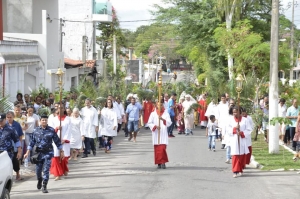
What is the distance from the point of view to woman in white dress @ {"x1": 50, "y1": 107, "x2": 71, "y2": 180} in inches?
640

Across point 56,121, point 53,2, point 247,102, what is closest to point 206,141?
point 247,102

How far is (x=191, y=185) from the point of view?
15.1 m

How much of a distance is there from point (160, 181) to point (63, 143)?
3.05 meters

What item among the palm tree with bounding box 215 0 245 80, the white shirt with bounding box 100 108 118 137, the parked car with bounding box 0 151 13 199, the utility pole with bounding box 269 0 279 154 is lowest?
the parked car with bounding box 0 151 13 199

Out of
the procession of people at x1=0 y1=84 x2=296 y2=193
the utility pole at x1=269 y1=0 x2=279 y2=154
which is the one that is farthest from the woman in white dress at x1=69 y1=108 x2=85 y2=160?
the utility pole at x1=269 y1=0 x2=279 y2=154

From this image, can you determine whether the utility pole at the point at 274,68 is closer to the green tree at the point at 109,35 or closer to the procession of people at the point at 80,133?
the procession of people at the point at 80,133

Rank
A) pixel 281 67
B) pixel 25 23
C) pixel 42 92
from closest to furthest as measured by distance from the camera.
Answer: pixel 42 92, pixel 281 67, pixel 25 23

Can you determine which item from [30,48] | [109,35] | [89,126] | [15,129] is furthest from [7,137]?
[109,35]

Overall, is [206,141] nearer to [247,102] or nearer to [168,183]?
[247,102]

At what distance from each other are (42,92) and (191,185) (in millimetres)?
15723

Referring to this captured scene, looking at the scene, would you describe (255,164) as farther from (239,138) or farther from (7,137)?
(7,137)

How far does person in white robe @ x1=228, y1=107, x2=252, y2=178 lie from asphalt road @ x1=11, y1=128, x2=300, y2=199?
33cm

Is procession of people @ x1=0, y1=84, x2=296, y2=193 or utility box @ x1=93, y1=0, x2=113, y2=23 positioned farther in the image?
utility box @ x1=93, y1=0, x2=113, y2=23

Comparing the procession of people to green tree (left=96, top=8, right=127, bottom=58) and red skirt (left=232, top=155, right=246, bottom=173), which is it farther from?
green tree (left=96, top=8, right=127, bottom=58)
